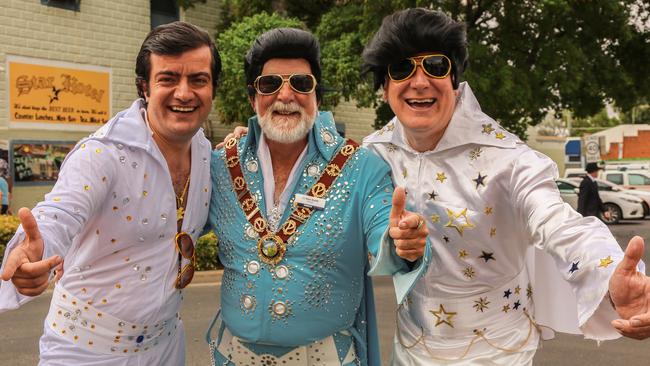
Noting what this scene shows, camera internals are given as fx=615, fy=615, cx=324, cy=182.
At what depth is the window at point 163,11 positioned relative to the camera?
13.1 metres

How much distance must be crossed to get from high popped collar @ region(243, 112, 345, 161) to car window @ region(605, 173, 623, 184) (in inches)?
797

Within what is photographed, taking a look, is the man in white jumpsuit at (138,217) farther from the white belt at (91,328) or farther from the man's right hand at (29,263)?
the man's right hand at (29,263)

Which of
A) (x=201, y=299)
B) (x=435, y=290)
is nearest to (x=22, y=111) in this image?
(x=201, y=299)

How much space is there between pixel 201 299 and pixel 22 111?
6.08 meters

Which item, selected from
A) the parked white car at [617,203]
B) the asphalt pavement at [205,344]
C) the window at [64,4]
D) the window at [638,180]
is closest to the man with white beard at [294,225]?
the asphalt pavement at [205,344]

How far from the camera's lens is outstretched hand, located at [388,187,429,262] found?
1930 mm

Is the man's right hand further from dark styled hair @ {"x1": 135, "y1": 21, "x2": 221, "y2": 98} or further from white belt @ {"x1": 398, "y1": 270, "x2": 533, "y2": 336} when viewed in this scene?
white belt @ {"x1": 398, "y1": 270, "x2": 533, "y2": 336}

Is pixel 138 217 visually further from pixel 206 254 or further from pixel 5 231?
pixel 5 231

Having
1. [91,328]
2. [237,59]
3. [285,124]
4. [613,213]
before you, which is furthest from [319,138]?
[613,213]

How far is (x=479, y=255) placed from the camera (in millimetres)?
2371

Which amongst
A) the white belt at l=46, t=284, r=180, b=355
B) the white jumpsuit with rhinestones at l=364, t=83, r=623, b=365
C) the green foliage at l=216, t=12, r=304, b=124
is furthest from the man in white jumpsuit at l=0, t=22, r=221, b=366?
the green foliage at l=216, t=12, r=304, b=124

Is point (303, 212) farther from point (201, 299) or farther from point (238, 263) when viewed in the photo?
point (201, 299)

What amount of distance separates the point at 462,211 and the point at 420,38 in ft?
2.32

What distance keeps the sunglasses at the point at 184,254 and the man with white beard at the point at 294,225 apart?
13 centimetres
